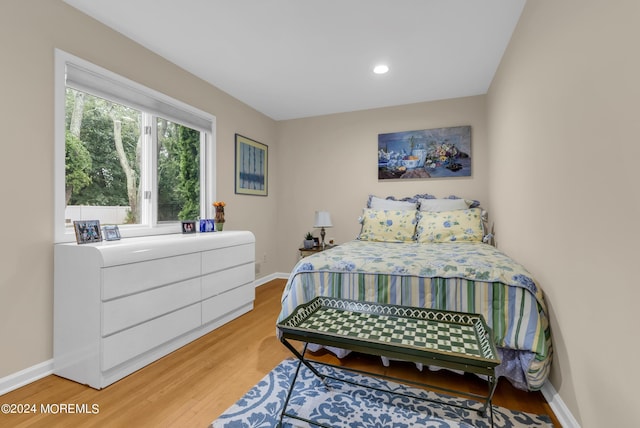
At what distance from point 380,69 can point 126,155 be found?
2.49 m

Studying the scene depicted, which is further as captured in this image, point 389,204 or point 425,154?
point 425,154

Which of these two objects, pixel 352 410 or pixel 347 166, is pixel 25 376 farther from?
pixel 347 166

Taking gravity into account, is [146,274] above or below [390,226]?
below

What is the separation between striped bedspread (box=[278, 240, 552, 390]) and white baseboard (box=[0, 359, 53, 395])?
156 centimetres

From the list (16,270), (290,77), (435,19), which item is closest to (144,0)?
(290,77)

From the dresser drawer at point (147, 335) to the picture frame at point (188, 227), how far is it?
2.57ft

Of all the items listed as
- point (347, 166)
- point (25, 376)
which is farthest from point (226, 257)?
point (347, 166)

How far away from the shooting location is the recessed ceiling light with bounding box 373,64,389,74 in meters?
2.92

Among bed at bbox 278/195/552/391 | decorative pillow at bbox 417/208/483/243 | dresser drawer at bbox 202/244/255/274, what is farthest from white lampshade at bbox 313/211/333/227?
bed at bbox 278/195/552/391

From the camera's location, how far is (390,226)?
335cm

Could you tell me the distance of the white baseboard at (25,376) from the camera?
1.73 m

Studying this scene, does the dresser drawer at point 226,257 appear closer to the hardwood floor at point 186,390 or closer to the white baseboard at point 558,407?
the hardwood floor at point 186,390

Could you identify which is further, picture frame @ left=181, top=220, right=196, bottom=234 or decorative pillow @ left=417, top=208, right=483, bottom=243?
decorative pillow @ left=417, top=208, right=483, bottom=243

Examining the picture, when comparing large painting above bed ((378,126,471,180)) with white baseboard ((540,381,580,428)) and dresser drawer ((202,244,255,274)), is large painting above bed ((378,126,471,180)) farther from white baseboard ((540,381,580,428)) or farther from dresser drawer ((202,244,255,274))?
white baseboard ((540,381,580,428))
